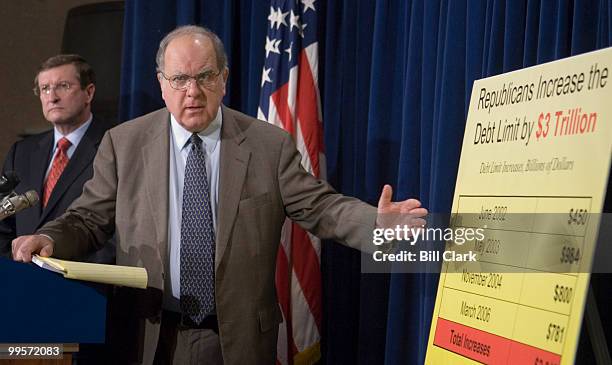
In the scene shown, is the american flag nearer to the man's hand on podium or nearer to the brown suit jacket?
the brown suit jacket

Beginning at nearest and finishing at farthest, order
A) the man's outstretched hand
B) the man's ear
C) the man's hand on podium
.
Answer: the man's hand on podium, the man's outstretched hand, the man's ear

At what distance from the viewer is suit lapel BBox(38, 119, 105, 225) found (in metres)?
3.82

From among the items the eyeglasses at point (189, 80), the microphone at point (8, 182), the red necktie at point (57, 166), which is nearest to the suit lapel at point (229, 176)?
the eyeglasses at point (189, 80)

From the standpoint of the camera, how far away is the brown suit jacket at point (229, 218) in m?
2.86

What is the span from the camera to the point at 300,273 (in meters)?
3.80

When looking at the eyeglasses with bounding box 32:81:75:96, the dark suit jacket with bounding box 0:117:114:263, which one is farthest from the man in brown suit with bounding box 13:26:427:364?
the eyeglasses with bounding box 32:81:75:96

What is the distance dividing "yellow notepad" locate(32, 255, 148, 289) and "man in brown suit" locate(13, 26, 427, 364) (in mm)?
358

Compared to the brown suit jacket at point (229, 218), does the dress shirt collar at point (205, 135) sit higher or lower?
higher

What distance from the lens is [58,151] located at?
13.1 ft

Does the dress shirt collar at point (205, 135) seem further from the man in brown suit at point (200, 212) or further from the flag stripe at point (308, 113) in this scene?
the flag stripe at point (308, 113)

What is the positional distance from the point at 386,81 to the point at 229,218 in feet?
3.58

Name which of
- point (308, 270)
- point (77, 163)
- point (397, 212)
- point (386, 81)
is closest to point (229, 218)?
point (397, 212)

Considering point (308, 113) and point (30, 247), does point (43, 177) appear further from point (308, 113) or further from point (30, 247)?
point (30, 247)

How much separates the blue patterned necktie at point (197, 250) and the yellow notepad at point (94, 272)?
1.32 ft
